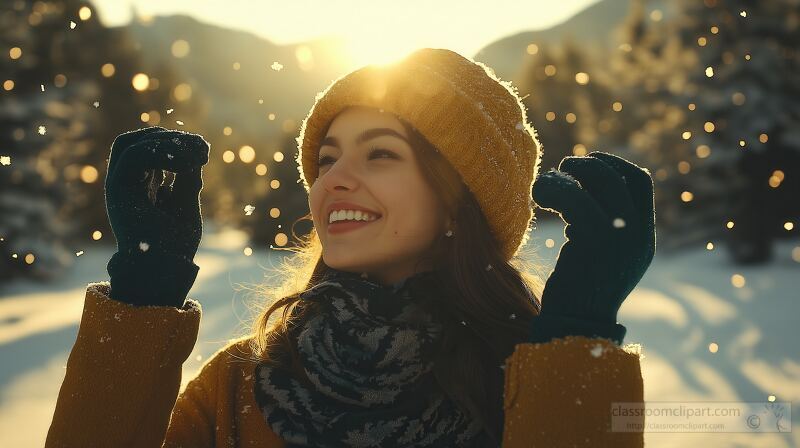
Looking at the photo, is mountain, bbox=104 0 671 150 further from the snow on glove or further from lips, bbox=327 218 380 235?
the snow on glove

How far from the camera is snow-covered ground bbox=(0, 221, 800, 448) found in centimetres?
496

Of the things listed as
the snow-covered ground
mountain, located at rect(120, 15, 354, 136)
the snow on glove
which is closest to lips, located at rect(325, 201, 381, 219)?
the snow on glove

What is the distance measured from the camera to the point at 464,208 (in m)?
2.29

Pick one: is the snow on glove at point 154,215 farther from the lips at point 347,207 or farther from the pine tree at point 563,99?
the pine tree at point 563,99

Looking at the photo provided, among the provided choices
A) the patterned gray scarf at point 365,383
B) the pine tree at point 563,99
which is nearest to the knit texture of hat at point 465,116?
the patterned gray scarf at point 365,383

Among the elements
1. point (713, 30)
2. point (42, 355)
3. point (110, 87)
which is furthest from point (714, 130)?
point (110, 87)

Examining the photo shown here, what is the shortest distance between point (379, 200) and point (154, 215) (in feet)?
2.30

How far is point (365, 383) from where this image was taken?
6.39 ft

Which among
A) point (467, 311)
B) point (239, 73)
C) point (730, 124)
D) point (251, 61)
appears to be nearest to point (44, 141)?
point (467, 311)

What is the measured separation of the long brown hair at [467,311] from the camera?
1950mm

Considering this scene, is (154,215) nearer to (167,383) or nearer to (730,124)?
(167,383)

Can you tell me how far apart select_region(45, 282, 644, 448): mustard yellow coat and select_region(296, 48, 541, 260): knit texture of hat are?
765mm

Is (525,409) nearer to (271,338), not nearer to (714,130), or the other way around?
(271,338)

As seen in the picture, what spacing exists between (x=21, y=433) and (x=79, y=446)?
3516mm
